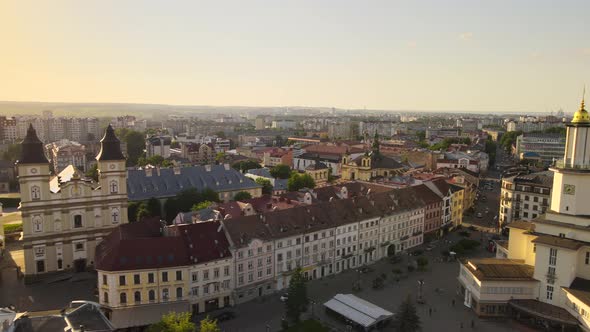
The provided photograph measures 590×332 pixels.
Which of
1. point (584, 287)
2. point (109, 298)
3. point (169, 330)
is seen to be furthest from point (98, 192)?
point (584, 287)

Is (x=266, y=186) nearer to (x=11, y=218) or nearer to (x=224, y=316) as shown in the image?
(x=11, y=218)

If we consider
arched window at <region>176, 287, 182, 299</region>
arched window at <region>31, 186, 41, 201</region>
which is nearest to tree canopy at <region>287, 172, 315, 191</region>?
arched window at <region>31, 186, 41, 201</region>

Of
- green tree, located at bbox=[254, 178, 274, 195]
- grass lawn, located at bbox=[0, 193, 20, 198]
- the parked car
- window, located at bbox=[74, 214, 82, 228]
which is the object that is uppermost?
window, located at bbox=[74, 214, 82, 228]

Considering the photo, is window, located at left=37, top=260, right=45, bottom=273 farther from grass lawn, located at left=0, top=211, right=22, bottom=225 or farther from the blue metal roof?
grass lawn, located at left=0, top=211, right=22, bottom=225

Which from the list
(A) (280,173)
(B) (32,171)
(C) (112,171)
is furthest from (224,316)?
(A) (280,173)

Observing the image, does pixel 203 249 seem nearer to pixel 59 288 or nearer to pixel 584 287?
pixel 59 288
